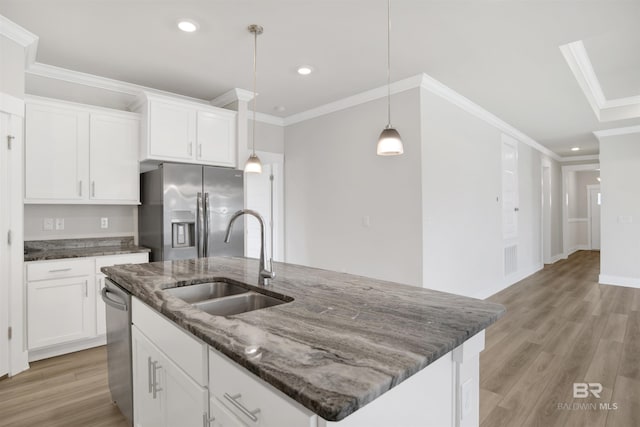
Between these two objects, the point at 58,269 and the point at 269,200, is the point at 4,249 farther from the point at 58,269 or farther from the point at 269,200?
the point at 269,200

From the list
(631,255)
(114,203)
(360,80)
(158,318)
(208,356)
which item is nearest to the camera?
(208,356)

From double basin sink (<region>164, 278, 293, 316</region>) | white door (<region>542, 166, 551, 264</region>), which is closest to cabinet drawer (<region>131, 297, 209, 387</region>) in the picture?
double basin sink (<region>164, 278, 293, 316</region>)

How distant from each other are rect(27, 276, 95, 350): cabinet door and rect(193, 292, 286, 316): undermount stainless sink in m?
2.15

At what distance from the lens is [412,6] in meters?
2.31

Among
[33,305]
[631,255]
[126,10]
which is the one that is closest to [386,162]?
[126,10]

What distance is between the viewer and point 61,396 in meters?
2.34

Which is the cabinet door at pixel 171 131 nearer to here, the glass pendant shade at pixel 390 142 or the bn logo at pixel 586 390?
the glass pendant shade at pixel 390 142

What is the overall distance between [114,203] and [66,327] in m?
1.19

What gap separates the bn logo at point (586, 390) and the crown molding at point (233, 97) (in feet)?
13.3

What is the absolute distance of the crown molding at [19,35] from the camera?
248 centimetres

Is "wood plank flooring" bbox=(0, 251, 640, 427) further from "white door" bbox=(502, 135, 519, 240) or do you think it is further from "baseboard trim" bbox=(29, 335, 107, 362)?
"white door" bbox=(502, 135, 519, 240)

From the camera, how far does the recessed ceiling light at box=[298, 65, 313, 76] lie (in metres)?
3.29

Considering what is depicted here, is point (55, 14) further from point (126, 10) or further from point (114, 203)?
point (114, 203)

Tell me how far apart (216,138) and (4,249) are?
6.87ft
